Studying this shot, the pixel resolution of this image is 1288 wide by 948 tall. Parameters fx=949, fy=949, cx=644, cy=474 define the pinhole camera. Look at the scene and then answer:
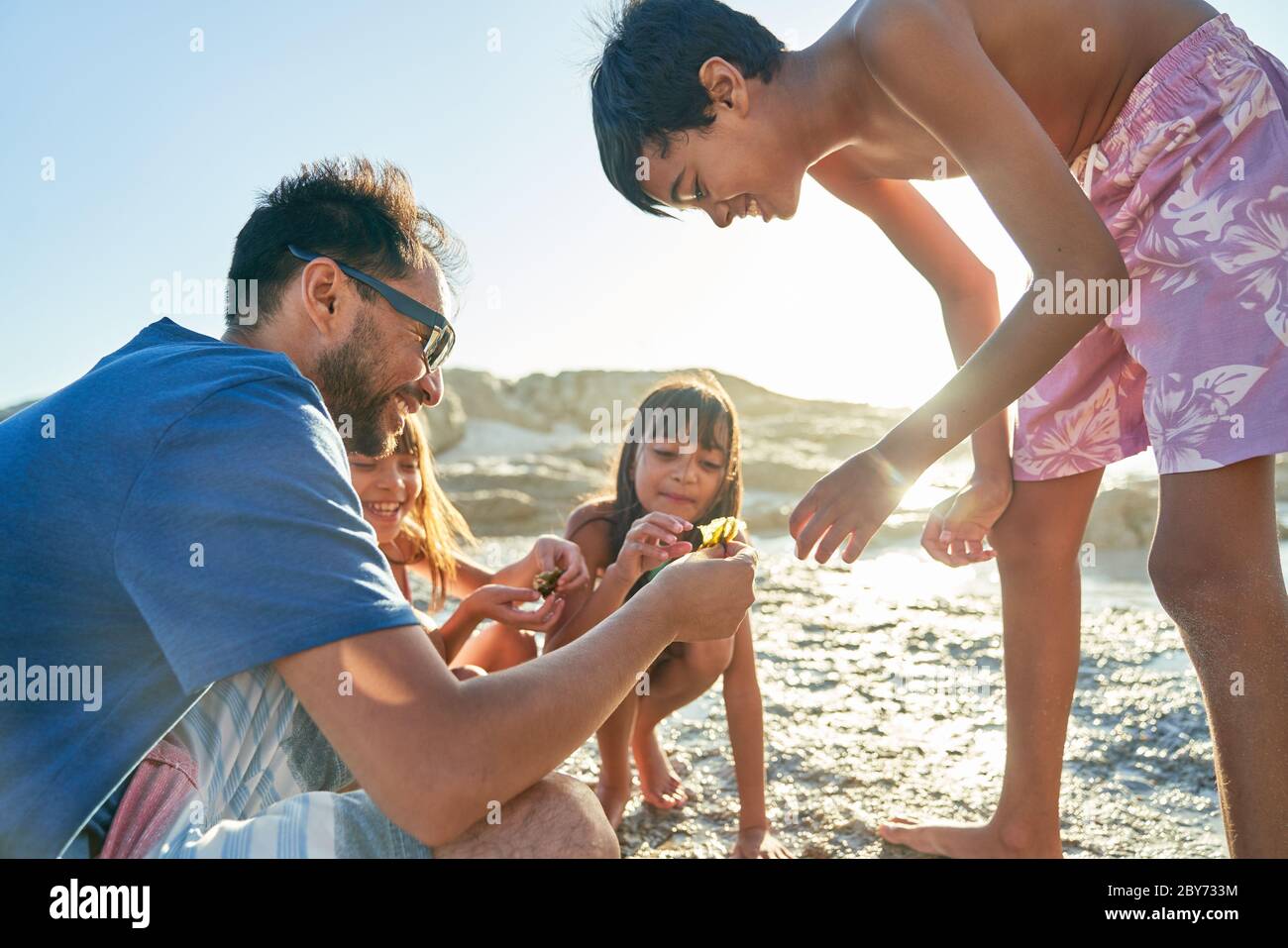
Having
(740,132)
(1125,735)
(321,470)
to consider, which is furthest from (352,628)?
(1125,735)

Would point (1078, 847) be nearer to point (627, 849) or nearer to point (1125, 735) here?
point (1125, 735)

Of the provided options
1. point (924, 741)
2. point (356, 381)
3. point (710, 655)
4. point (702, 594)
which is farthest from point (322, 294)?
point (924, 741)

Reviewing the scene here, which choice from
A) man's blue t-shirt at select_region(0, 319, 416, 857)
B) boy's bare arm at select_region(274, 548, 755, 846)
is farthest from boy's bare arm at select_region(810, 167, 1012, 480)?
man's blue t-shirt at select_region(0, 319, 416, 857)

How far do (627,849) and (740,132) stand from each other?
1.77m

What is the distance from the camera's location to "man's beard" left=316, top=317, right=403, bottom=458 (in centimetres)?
188

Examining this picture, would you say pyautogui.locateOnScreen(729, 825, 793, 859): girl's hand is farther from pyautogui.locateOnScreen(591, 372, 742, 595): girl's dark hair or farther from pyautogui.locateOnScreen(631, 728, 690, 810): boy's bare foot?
pyautogui.locateOnScreen(591, 372, 742, 595): girl's dark hair

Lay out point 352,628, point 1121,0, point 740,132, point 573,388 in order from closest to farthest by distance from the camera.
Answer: point 352,628, point 1121,0, point 740,132, point 573,388

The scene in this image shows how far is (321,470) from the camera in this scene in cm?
131

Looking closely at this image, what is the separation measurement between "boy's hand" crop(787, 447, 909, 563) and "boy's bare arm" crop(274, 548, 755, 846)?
559 mm

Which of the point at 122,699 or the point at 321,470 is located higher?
the point at 321,470

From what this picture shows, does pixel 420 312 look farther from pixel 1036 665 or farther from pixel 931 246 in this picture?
pixel 1036 665

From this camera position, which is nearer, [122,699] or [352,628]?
[352,628]

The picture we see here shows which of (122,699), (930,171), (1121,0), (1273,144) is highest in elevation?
(1121,0)

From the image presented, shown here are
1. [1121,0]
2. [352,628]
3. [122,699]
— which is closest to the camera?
[352,628]
